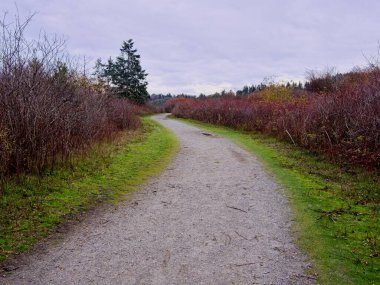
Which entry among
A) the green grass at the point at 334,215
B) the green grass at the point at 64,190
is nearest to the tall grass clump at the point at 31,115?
the green grass at the point at 64,190

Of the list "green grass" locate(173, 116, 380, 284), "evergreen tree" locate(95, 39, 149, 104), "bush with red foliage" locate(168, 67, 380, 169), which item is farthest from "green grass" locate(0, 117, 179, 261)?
"evergreen tree" locate(95, 39, 149, 104)

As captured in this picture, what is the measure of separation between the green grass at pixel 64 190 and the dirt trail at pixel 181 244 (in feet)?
1.50

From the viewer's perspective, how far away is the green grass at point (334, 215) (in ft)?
14.4

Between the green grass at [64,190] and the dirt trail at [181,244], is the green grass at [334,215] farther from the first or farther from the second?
the green grass at [64,190]

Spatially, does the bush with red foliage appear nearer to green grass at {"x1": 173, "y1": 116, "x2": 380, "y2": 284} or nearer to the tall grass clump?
green grass at {"x1": 173, "y1": 116, "x2": 380, "y2": 284}

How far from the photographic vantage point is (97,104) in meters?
13.3

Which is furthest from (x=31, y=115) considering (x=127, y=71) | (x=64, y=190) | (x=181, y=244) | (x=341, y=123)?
(x=127, y=71)

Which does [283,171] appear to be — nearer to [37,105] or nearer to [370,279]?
[370,279]

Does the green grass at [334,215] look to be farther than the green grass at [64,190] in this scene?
No

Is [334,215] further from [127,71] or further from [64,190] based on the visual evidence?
[127,71]

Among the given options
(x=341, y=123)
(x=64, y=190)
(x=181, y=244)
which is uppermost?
(x=341, y=123)

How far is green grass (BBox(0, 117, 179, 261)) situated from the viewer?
5.36 meters

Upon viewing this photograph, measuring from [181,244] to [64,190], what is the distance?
11.1 feet

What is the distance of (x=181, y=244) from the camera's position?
16.5 feet
